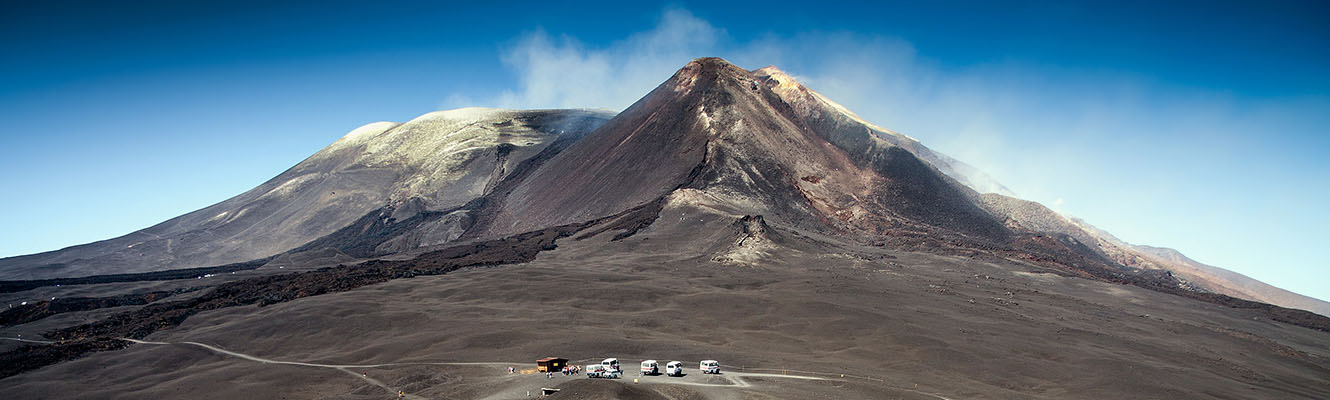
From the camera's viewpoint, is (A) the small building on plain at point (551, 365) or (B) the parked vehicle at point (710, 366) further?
(B) the parked vehicle at point (710, 366)

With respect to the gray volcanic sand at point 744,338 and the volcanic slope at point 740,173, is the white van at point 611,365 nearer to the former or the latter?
the gray volcanic sand at point 744,338

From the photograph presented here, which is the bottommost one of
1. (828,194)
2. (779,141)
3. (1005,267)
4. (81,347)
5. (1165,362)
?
(81,347)

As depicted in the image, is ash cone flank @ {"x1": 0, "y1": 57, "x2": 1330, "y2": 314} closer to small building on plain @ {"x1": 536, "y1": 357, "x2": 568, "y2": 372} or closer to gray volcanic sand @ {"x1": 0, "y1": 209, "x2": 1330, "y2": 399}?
gray volcanic sand @ {"x1": 0, "y1": 209, "x2": 1330, "y2": 399}

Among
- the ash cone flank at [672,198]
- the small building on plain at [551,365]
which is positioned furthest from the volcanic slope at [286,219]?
the small building on plain at [551,365]

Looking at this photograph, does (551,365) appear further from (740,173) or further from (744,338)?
(740,173)

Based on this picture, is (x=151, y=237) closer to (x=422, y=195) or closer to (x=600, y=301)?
(x=422, y=195)

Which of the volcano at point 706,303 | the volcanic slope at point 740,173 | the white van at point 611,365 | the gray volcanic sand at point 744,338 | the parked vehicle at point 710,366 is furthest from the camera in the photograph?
the volcanic slope at point 740,173

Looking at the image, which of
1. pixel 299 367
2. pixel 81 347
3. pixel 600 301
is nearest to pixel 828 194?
pixel 600 301
